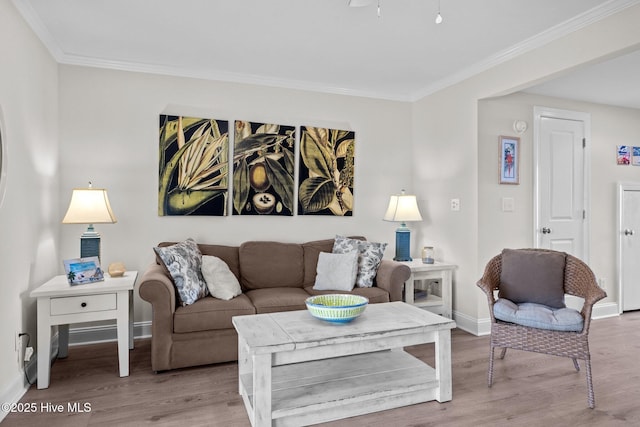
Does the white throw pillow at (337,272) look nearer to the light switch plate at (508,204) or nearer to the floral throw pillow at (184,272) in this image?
the floral throw pillow at (184,272)

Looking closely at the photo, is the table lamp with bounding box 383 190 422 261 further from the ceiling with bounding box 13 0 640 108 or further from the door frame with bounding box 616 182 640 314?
the door frame with bounding box 616 182 640 314

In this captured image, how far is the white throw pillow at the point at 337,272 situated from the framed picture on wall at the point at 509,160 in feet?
5.31

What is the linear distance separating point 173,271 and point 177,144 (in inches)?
51.2

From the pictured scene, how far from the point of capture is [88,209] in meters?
2.94

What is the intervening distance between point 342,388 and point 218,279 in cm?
137

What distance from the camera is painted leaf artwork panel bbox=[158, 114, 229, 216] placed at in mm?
3596

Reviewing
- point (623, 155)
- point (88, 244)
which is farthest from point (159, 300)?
point (623, 155)

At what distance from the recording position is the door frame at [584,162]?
3.87 meters


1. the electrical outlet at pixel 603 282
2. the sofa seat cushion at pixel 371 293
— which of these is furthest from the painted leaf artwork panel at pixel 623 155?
the sofa seat cushion at pixel 371 293

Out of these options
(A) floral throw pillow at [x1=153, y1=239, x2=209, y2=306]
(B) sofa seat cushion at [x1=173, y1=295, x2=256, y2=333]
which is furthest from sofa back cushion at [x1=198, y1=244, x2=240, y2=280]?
(B) sofa seat cushion at [x1=173, y1=295, x2=256, y2=333]

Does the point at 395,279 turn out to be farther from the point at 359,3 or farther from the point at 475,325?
the point at 359,3

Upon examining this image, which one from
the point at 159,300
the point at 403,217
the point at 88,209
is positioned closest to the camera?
the point at 159,300

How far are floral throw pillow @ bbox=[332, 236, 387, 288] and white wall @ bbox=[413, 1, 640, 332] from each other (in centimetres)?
84

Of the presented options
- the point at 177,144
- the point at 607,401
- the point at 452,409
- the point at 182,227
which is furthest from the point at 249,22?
the point at 607,401
